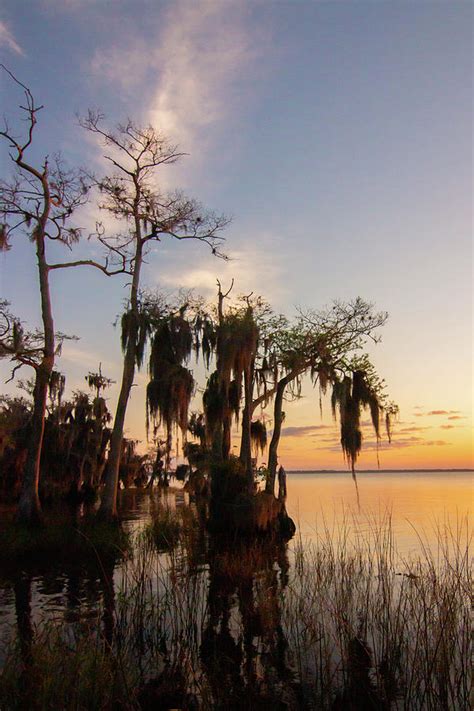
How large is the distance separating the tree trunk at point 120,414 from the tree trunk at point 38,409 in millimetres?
2885

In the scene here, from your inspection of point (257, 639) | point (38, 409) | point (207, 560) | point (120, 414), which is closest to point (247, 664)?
point (257, 639)

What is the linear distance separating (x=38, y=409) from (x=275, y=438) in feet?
36.7

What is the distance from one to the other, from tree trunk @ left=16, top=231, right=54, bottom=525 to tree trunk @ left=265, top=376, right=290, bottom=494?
1018 cm

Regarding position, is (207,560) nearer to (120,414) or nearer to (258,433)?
(120,414)

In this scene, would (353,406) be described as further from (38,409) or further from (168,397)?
(38,409)

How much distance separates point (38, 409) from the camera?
1986cm

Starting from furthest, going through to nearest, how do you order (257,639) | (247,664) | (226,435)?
(226,435), (257,639), (247,664)

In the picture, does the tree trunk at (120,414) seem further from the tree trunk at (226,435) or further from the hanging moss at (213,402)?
the tree trunk at (226,435)

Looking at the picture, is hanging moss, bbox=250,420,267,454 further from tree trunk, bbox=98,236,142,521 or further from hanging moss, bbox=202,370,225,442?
tree trunk, bbox=98,236,142,521

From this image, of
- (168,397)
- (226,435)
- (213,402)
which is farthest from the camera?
(226,435)

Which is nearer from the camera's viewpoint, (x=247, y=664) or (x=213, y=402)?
(x=247, y=664)

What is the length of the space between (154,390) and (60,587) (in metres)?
13.3

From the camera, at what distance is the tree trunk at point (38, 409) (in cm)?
1859

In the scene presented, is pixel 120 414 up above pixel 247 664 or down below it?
above
